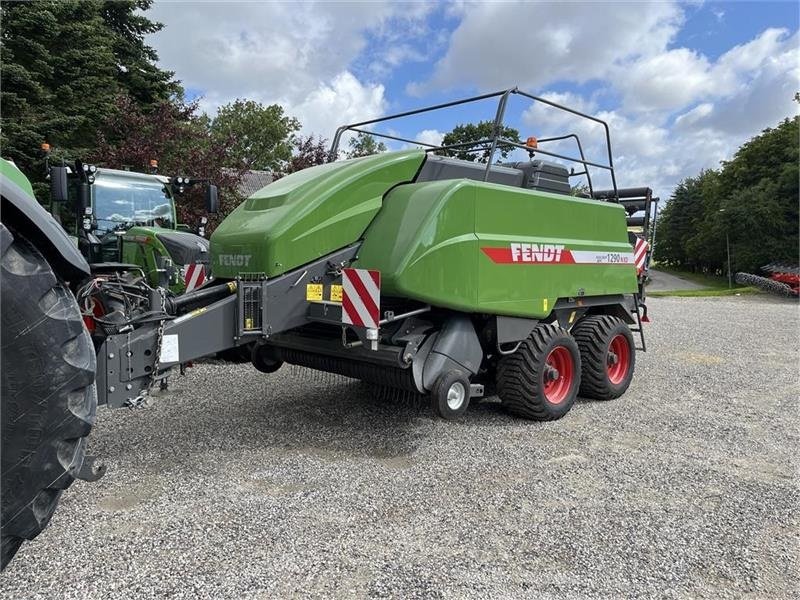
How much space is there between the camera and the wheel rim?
421 centimetres

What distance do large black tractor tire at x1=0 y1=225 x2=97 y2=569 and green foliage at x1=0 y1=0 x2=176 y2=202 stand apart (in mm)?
13810

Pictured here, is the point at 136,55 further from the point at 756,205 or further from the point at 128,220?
the point at 756,205

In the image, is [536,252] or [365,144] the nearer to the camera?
[536,252]

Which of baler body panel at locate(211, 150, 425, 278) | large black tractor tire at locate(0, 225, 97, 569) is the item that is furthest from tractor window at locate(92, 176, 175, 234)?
large black tractor tire at locate(0, 225, 97, 569)

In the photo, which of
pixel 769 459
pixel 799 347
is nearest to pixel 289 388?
pixel 769 459

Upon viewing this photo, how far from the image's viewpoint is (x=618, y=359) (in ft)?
20.5

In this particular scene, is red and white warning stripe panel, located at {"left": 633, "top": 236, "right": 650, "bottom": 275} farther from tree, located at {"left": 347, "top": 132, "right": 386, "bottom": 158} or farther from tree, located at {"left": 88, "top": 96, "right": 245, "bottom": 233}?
tree, located at {"left": 88, "top": 96, "right": 245, "bottom": 233}

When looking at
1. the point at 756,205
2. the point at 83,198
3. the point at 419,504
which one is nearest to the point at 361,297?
the point at 419,504

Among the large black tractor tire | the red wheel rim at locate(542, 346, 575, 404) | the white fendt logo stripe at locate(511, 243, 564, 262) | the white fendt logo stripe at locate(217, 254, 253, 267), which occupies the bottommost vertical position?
the red wheel rim at locate(542, 346, 575, 404)

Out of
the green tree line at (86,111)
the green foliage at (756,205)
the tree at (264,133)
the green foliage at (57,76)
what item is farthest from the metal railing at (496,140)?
the tree at (264,133)

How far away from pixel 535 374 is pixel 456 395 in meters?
0.97

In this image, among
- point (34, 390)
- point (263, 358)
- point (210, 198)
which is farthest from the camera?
point (210, 198)

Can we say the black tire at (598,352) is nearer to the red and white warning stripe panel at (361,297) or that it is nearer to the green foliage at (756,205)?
the red and white warning stripe panel at (361,297)

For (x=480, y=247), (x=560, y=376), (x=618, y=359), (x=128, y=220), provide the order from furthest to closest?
(x=128, y=220) < (x=618, y=359) < (x=560, y=376) < (x=480, y=247)
